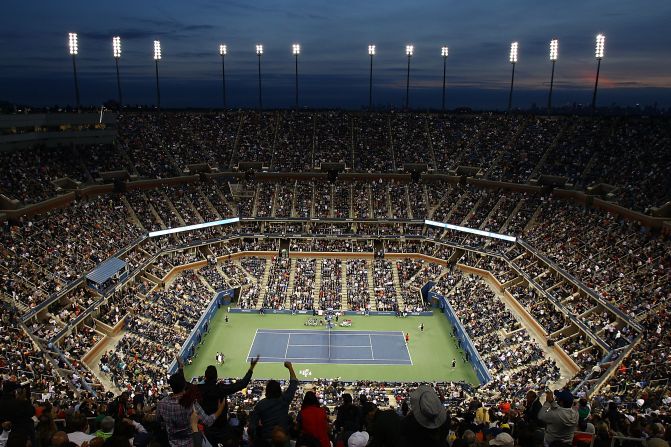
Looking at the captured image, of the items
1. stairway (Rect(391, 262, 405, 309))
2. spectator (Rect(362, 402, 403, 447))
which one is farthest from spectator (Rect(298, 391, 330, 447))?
stairway (Rect(391, 262, 405, 309))

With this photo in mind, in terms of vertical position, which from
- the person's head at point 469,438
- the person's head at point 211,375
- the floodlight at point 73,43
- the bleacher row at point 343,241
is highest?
the floodlight at point 73,43

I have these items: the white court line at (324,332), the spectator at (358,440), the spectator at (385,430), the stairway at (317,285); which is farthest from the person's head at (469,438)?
the stairway at (317,285)

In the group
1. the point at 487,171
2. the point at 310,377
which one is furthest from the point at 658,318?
the point at 487,171

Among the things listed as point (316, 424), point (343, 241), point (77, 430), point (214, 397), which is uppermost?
point (316, 424)

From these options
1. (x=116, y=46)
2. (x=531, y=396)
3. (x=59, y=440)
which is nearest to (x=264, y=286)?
(x=116, y=46)

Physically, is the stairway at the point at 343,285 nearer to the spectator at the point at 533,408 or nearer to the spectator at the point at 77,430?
the spectator at the point at 533,408

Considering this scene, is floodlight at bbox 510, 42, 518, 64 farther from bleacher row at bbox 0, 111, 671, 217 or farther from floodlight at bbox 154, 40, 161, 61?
floodlight at bbox 154, 40, 161, 61

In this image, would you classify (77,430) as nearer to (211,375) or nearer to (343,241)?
(211,375)
